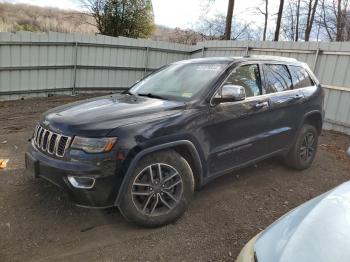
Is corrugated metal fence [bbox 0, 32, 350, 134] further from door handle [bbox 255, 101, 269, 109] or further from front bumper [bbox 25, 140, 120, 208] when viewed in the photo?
front bumper [bbox 25, 140, 120, 208]

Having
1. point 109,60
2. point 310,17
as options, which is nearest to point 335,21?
point 310,17

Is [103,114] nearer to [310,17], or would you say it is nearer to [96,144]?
[96,144]

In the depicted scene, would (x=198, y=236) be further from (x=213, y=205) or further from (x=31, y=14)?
(x=31, y=14)

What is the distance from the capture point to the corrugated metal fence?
8414 millimetres

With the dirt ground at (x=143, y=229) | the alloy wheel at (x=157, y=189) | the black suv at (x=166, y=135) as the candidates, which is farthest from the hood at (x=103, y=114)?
the dirt ground at (x=143, y=229)

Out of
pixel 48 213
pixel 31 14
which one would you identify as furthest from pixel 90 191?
pixel 31 14

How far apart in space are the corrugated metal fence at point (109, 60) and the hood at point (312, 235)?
6.80 metres

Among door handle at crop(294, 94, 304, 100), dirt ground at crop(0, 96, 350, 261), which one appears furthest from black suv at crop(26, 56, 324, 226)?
dirt ground at crop(0, 96, 350, 261)

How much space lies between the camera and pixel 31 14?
121 ft

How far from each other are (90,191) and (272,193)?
255 cm

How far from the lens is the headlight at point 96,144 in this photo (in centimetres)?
309

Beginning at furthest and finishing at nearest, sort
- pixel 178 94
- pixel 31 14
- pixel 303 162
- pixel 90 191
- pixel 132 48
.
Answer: pixel 31 14 → pixel 132 48 → pixel 303 162 → pixel 178 94 → pixel 90 191

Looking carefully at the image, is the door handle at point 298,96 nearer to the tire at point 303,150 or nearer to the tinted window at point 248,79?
the tire at point 303,150

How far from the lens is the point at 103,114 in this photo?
3350mm
